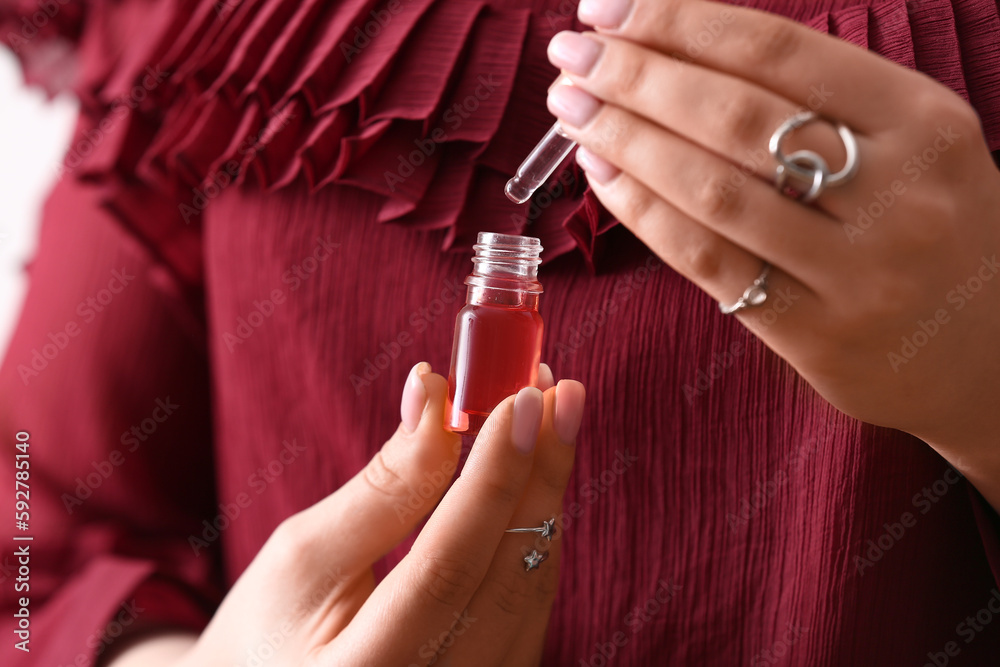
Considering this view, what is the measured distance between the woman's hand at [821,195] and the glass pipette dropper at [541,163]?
8 cm

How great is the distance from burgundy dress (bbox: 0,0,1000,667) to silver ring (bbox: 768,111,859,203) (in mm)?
180

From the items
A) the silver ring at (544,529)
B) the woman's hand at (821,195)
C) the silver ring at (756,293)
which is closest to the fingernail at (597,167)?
the woman's hand at (821,195)

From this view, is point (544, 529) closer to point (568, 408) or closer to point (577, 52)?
point (568, 408)

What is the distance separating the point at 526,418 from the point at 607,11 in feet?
0.83

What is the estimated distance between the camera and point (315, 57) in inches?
25.0

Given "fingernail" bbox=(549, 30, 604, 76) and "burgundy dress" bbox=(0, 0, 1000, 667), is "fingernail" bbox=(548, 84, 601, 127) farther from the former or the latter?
"burgundy dress" bbox=(0, 0, 1000, 667)

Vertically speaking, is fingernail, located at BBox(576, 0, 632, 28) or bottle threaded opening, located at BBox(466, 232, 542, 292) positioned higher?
fingernail, located at BBox(576, 0, 632, 28)

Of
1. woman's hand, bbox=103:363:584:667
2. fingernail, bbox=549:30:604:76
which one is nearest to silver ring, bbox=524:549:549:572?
woman's hand, bbox=103:363:584:667

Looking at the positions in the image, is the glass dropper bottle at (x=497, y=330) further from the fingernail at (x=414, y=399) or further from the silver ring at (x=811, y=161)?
the silver ring at (x=811, y=161)

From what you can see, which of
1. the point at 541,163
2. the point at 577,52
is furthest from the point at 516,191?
the point at 577,52

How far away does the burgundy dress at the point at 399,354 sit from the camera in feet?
1.82

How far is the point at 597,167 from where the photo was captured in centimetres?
45

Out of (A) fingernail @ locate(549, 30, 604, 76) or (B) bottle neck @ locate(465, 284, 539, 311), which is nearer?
(A) fingernail @ locate(549, 30, 604, 76)

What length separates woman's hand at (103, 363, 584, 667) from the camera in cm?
48
